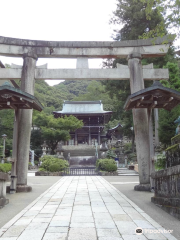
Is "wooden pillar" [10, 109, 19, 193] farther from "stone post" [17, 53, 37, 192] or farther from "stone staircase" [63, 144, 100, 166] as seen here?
"stone staircase" [63, 144, 100, 166]

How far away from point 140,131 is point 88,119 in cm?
2699

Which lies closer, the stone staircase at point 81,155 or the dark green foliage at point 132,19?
the dark green foliage at point 132,19

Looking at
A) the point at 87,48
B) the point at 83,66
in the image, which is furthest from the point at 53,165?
the point at 87,48

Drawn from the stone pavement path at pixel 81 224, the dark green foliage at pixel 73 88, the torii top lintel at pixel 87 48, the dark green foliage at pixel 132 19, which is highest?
the dark green foliage at pixel 73 88

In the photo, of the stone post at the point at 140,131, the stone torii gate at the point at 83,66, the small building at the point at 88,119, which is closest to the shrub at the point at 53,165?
the stone torii gate at the point at 83,66

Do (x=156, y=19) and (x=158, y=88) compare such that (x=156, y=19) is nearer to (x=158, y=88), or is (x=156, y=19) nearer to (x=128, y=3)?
(x=128, y=3)

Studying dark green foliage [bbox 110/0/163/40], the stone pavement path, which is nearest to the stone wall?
the stone pavement path

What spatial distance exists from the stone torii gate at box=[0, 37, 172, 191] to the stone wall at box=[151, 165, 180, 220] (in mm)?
2800

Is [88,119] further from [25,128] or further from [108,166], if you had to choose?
[25,128]

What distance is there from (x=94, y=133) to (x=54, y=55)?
27.6 meters

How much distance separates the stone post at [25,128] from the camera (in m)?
7.81

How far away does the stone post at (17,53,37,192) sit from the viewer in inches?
307

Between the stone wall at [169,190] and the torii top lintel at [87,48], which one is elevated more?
the torii top lintel at [87,48]

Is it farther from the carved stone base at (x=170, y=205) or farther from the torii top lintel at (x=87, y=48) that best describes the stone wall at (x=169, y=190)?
the torii top lintel at (x=87, y=48)
